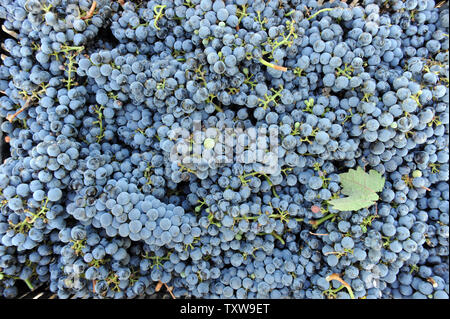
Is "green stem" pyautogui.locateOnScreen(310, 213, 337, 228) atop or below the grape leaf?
below

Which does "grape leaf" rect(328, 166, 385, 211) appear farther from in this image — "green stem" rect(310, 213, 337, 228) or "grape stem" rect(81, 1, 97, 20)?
"grape stem" rect(81, 1, 97, 20)

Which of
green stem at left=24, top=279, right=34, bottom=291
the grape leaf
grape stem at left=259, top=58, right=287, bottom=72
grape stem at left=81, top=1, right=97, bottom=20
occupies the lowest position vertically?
green stem at left=24, top=279, right=34, bottom=291

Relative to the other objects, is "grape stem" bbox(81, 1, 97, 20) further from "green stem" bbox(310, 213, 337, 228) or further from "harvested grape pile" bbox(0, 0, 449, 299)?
"green stem" bbox(310, 213, 337, 228)

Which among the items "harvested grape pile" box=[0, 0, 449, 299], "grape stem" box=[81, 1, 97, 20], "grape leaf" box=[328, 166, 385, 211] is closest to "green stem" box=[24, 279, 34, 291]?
"harvested grape pile" box=[0, 0, 449, 299]

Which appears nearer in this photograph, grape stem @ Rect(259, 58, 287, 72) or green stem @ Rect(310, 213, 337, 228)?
grape stem @ Rect(259, 58, 287, 72)

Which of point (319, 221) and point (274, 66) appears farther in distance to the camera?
point (319, 221)

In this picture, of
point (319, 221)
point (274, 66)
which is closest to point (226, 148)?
point (274, 66)

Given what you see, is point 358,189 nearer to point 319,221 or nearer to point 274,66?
point 319,221
